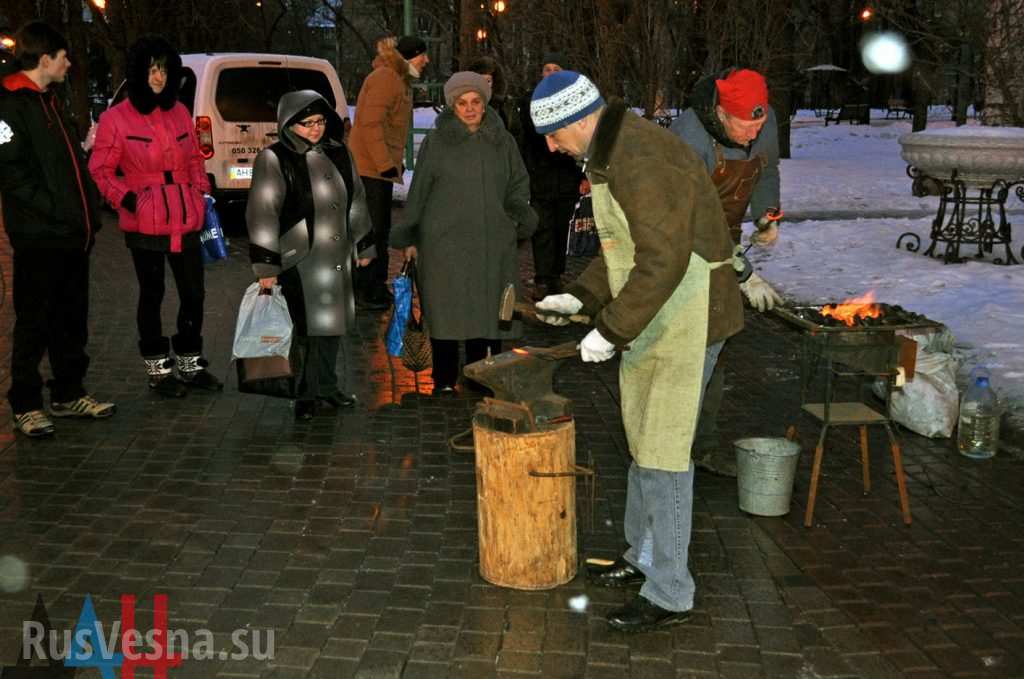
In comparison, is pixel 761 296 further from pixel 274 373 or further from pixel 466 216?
pixel 274 373

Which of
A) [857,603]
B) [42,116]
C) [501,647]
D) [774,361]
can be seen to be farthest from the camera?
[774,361]

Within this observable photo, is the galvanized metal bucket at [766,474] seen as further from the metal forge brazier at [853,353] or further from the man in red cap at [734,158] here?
the man in red cap at [734,158]

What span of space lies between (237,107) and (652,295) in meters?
11.1

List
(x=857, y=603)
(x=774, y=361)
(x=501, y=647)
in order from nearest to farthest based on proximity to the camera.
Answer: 1. (x=501, y=647)
2. (x=857, y=603)
3. (x=774, y=361)

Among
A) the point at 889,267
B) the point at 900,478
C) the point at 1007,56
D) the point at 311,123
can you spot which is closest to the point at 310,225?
the point at 311,123

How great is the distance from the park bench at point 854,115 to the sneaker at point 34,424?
3612 centimetres

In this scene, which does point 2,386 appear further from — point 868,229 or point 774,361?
point 868,229

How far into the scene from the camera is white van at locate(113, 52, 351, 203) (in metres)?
13.5

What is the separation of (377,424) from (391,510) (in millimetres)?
1341

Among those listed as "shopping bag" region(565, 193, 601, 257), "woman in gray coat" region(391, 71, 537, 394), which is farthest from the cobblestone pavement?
"shopping bag" region(565, 193, 601, 257)

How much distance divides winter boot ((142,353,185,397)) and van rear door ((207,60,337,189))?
6.82 metres

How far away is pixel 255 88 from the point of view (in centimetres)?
1390

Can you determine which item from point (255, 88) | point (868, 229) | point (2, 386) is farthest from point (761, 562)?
point (255, 88)

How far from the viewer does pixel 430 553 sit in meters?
4.82
